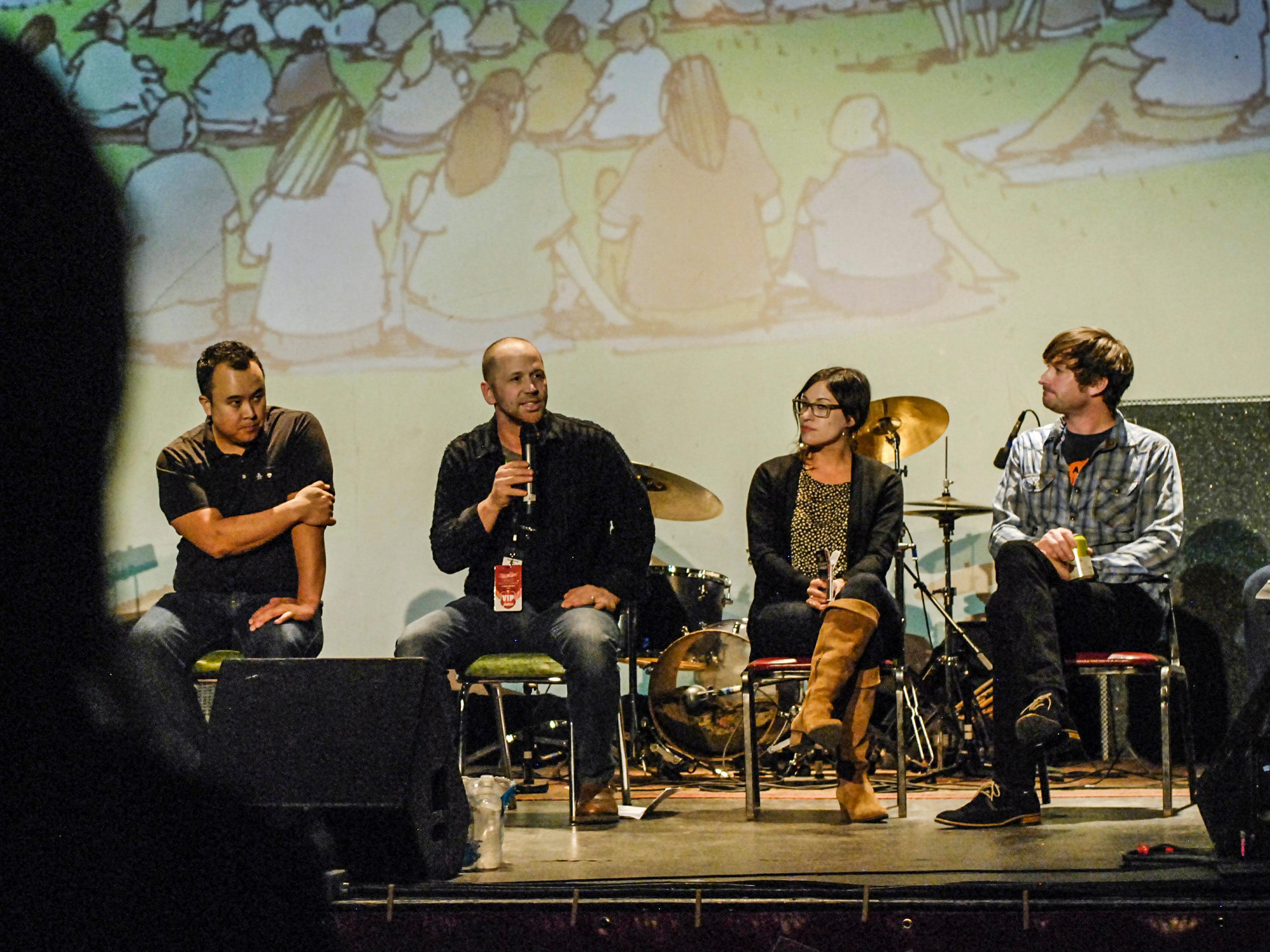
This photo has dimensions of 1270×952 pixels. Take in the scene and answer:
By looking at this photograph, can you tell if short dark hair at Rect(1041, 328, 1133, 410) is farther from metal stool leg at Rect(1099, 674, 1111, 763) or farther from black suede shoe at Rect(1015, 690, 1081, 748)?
metal stool leg at Rect(1099, 674, 1111, 763)

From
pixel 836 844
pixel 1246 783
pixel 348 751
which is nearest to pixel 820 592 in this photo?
pixel 836 844

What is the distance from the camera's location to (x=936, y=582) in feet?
16.1

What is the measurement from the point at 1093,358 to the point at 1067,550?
575 millimetres

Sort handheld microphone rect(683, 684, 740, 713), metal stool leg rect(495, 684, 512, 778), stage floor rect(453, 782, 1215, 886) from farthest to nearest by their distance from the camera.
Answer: handheld microphone rect(683, 684, 740, 713)
metal stool leg rect(495, 684, 512, 778)
stage floor rect(453, 782, 1215, 886)

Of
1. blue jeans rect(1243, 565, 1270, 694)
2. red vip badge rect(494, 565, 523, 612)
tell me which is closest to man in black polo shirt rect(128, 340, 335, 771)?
red vip badge rect(494, 565, 523, 612)

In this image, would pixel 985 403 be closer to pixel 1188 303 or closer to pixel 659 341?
pixel 1188 303

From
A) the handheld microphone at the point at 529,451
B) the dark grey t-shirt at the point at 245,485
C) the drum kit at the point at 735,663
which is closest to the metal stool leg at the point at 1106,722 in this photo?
the drum kit at the point at 735,663

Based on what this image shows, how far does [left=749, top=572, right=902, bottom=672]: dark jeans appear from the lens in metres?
3.26

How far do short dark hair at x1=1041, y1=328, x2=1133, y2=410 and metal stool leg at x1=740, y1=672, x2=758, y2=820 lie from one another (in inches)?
48.2

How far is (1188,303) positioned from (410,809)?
12.7 feet

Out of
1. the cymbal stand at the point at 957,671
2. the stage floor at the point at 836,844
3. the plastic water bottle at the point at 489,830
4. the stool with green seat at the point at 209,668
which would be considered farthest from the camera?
the cymbal stand at the point at 957,671

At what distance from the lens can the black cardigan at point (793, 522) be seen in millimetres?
3480

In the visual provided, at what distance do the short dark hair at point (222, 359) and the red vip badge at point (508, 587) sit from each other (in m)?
0.87

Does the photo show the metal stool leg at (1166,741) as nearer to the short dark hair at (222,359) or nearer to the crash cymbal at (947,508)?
the crash cymbal at (947,508)
